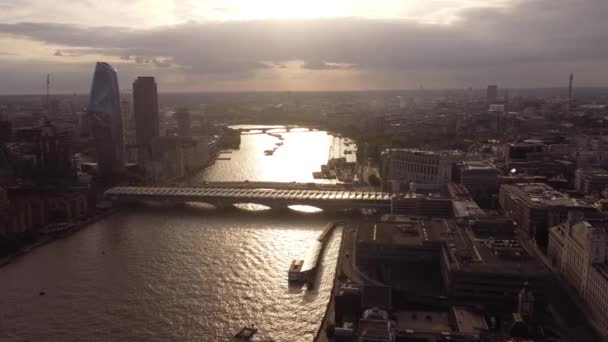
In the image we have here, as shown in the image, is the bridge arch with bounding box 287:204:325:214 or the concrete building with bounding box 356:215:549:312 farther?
the bridge arch with bounding box 287:204:325:214

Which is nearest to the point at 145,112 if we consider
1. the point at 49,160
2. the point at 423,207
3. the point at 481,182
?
the point at 49,160

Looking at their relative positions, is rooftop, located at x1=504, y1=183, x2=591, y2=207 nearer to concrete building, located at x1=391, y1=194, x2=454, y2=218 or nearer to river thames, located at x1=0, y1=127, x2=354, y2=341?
concrete building, located at x1=391, y1=194, x2=454, y2=218

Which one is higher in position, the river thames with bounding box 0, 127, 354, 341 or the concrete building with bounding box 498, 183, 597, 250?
the concrete building with bounding box 498, 183, 597, 250

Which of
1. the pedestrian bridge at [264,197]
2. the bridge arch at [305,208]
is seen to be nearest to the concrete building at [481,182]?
the pedestrian bridge at [264,197]

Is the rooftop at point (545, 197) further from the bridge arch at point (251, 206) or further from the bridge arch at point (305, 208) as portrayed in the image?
the bridge arch at point (251, 206)

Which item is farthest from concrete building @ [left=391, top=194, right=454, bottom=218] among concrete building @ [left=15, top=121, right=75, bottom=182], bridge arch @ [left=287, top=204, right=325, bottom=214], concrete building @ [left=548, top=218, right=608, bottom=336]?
concrete building @ [left=15, top=121, right=75, bottom=182]

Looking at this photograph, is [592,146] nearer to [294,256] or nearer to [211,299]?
[294,256]

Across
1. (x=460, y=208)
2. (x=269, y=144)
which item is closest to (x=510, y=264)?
(x=460, y=208)
